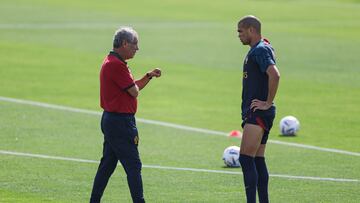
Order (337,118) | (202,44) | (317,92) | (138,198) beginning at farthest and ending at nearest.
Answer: (202,44) < (317,92) < (337,118) < (138,198)

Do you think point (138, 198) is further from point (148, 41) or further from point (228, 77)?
point (148, 41)

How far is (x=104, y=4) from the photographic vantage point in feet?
164

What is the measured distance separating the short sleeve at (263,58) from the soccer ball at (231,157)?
4358 mm

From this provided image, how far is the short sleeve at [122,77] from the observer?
12688mm

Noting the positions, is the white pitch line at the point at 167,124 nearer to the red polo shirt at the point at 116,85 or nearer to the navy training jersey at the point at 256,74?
the navy training jersey at the point at 256,74

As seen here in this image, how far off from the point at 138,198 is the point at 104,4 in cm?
3776

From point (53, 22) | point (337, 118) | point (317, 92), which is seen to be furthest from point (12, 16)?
point (337, 118)

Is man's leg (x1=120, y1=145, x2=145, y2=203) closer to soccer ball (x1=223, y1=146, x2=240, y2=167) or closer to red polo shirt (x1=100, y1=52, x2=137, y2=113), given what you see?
red polo shirt (x1=100, y1=52, x2=137, y2=113)

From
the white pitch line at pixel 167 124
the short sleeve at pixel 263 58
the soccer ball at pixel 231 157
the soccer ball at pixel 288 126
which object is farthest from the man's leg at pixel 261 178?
the soccer ball at pixel 288 126

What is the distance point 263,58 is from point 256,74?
24cm

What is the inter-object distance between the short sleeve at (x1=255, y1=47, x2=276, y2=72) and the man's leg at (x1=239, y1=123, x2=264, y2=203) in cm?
76

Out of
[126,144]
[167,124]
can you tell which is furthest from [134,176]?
[167,124]

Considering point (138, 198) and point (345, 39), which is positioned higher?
point (138, 198)

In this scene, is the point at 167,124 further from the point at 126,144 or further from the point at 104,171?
the point at 126,144
